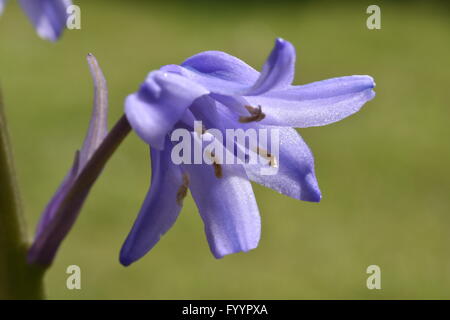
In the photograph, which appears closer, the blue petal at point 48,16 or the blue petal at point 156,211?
the blue petal at point 48,16

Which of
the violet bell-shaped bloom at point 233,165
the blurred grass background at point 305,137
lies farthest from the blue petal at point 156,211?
the blurred grass background at point 305,137

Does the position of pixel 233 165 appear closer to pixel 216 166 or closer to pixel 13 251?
pixel 216 166

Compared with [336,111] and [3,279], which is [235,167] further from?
[3,279]

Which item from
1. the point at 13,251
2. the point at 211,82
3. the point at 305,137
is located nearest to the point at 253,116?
the point at 211,82

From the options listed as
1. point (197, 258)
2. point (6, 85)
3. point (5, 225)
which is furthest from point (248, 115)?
point (6, 85)

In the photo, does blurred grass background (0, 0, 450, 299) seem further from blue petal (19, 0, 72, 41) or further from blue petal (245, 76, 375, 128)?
blue petal (19, 0, 72, 41)

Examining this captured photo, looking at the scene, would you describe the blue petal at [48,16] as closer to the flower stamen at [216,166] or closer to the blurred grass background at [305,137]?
the flower stamen at [216,166]
